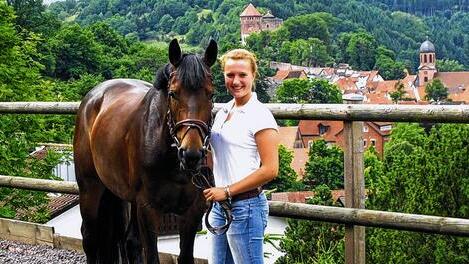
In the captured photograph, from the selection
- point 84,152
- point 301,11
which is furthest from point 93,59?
point 301,11

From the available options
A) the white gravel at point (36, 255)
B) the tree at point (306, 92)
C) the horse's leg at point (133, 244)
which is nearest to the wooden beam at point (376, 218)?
the horse's leg at point (133, 244)

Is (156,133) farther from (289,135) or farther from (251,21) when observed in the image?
(251,21)

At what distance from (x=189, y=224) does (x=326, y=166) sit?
1666cm

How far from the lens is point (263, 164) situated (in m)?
2.82

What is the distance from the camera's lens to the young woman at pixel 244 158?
2.82 meters

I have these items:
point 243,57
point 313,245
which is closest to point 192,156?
point 243,57

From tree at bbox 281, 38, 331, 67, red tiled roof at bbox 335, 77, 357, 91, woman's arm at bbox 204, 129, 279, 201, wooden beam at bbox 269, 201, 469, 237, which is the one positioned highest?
tree at bbox 281, 38, 331, 67

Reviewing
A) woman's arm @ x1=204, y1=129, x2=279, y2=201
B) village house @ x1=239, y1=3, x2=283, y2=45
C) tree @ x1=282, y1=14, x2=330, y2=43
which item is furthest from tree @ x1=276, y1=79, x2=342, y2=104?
woman's arm @ x1=204, y1=129, x2=279, y2=201

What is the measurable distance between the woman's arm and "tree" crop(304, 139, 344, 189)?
40.6ft

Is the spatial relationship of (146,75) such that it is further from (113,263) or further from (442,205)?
(113,263)

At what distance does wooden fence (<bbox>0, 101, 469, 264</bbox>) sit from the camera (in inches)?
146

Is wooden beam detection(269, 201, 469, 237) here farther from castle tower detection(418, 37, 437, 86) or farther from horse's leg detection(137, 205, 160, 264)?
castle tower detection(418, 37, 437, 86)

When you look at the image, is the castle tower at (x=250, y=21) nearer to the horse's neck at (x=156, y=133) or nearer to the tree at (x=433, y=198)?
the tree at (x=433, y=198)

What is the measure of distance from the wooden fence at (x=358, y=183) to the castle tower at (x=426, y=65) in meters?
138
